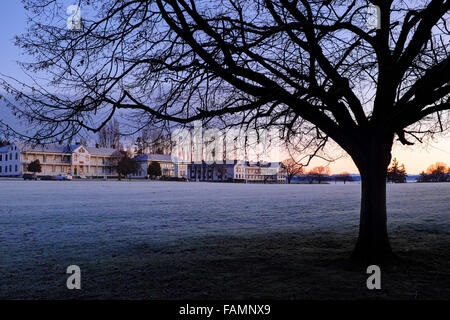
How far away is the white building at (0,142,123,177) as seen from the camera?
9650 centimetres

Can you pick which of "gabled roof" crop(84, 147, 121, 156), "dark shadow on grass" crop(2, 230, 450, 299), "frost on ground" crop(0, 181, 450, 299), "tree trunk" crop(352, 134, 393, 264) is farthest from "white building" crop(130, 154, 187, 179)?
"tree trunk" crop(352, 134, 393, 264)

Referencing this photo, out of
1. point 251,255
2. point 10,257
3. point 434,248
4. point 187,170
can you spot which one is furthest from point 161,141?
point 187,170

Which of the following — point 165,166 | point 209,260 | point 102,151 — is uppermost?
point 102,151

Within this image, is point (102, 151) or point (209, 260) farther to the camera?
point (102, 151)

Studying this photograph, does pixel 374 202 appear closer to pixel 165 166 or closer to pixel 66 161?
pixel 66 161

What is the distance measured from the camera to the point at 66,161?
302ft

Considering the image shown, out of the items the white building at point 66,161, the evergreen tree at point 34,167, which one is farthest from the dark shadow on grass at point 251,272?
the white building at point 66,161

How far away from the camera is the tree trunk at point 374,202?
749 cm

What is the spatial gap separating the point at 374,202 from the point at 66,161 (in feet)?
310

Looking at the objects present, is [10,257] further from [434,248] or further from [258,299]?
[434,248]

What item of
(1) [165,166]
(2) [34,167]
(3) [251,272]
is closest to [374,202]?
(3) [251,272]

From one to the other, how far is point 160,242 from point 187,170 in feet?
460

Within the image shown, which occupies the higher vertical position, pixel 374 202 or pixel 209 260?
pixel 374 202

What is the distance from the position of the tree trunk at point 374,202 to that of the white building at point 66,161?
94321mm
